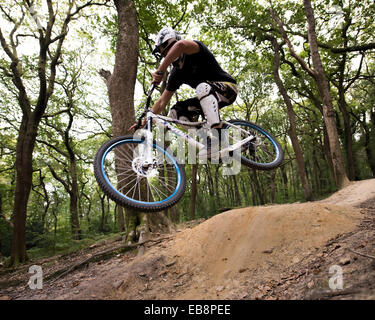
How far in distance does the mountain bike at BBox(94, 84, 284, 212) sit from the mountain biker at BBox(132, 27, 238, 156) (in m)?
0.23

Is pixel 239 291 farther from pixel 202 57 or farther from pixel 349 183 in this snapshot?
pixel 349 183

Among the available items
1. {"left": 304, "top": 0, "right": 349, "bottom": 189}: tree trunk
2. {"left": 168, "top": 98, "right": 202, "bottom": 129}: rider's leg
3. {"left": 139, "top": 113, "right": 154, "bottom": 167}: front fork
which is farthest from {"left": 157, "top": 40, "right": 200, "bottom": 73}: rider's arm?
{"left": 304, "top": 0, "right": 349, "bottom": 189}: tree trunk

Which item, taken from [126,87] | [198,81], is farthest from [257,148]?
[126,87]

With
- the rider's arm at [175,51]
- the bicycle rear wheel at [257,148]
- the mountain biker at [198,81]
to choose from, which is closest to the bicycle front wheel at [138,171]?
the mountain biker at [198,81]

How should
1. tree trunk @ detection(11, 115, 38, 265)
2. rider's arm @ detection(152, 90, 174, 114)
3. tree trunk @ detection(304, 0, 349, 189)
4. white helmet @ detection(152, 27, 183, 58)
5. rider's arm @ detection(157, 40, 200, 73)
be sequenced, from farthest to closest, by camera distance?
tree trunk @ detection(304, 0, 349, 189), tree trunk @ detection(11, 115, 38, 265), rider's arm @ detection(152, 90, 174, 114), white helmet @ detection(152, 27, 183, 58), rider's arm @ detection(157, 40, 200, 73)

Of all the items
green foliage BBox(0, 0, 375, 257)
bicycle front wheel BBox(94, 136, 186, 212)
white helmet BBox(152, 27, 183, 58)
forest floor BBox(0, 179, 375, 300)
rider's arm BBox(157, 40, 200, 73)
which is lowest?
forest floor BBox(0, 179, 375, 300)

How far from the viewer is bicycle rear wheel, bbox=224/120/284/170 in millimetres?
3916

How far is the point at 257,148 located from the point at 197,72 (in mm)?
1774

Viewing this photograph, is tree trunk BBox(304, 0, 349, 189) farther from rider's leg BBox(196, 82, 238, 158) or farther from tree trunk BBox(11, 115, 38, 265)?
tree trunk BBox(11, 115, 38, 265)

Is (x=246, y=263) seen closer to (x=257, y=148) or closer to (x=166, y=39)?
(x=257, y=148)

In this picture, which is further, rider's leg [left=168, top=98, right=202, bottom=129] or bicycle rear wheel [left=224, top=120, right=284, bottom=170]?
bicycle rear wheel [left=224, top=120, right=284, bottom=170]

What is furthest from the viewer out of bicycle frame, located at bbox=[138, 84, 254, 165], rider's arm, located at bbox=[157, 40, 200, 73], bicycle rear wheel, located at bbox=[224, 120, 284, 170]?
bicycle rear wheel, located at bbox=[224, 120, 284, 170]
